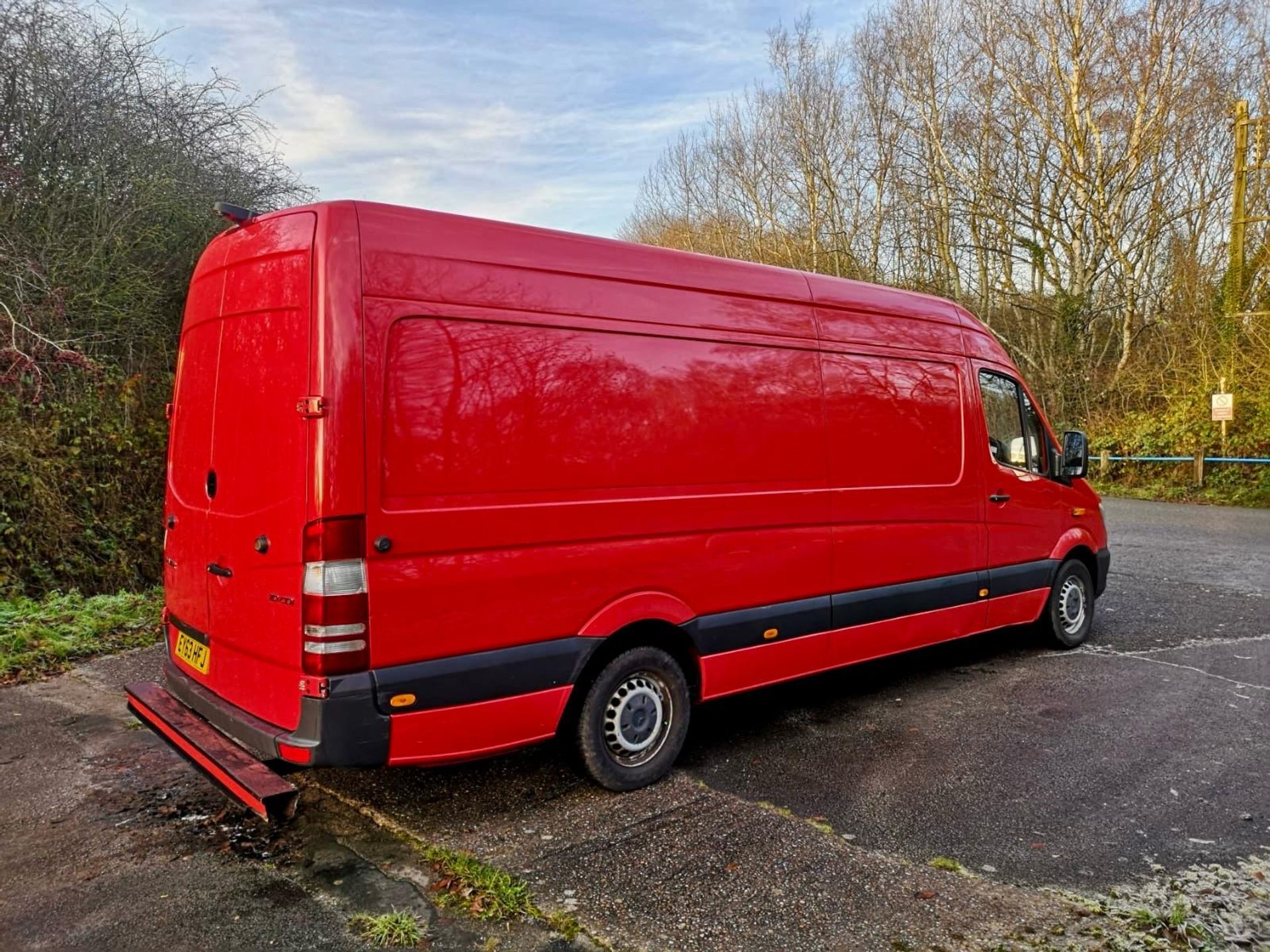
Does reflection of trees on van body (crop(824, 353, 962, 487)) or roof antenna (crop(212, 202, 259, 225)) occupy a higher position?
roof antenna (crop(212, 202, 259, 225))

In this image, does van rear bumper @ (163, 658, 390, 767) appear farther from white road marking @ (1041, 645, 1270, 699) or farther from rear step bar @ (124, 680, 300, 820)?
white road marking @ (1041, 645, 1270, 699)

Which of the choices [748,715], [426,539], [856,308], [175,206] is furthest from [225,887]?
[175,206]

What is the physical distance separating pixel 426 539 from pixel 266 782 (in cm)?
100

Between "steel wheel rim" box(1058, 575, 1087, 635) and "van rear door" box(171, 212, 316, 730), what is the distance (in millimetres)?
5161

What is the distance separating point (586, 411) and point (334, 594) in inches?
49.0

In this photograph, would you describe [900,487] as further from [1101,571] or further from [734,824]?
[1101,571]

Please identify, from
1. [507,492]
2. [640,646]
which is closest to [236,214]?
[507,492]

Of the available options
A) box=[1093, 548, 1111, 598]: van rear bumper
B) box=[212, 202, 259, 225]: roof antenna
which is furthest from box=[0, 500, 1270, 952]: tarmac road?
box=[212, 202, 259, 225]: roof antenna

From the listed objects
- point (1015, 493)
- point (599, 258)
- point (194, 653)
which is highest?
point (599, 258)

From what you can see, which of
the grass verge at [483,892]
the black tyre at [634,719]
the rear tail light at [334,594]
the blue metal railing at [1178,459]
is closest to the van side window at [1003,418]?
the black tyre at [634,719]

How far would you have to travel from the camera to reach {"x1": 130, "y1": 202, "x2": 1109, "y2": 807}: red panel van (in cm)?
311

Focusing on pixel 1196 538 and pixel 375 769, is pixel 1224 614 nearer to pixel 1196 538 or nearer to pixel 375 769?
pixel 1196 538

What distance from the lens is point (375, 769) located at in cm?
413

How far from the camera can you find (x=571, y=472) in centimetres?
360
